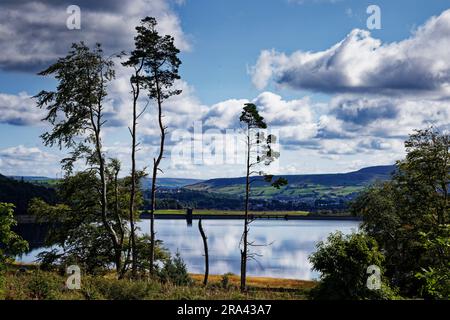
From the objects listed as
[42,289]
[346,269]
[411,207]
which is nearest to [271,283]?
[411,207]

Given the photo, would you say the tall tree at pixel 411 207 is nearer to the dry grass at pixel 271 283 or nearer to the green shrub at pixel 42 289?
the dry grass at pixel 271 283

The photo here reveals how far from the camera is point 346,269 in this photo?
25.8 metres

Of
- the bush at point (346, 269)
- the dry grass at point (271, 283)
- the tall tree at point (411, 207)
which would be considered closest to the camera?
the bush at point (346, 269)

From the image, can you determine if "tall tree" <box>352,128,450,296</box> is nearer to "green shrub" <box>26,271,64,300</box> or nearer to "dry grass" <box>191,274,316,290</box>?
"dry grass" <box>191,274,316,290</box>

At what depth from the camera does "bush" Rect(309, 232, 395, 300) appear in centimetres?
2538

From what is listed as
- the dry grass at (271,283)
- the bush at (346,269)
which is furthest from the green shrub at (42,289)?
the dry grass at (271,283)

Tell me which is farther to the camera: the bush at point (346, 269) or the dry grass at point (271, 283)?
the dry grass at point (271, 283)

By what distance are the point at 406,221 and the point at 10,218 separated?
44.2 metres

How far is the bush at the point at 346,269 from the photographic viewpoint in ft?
83.3

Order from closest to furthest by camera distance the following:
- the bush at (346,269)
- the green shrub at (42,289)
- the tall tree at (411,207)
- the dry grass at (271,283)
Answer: the green shrub at (42,289) < the bush at (346,269) < the tall tree at (411,207) < the dry grass at (271,283)

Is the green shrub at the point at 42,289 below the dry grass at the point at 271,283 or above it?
above
